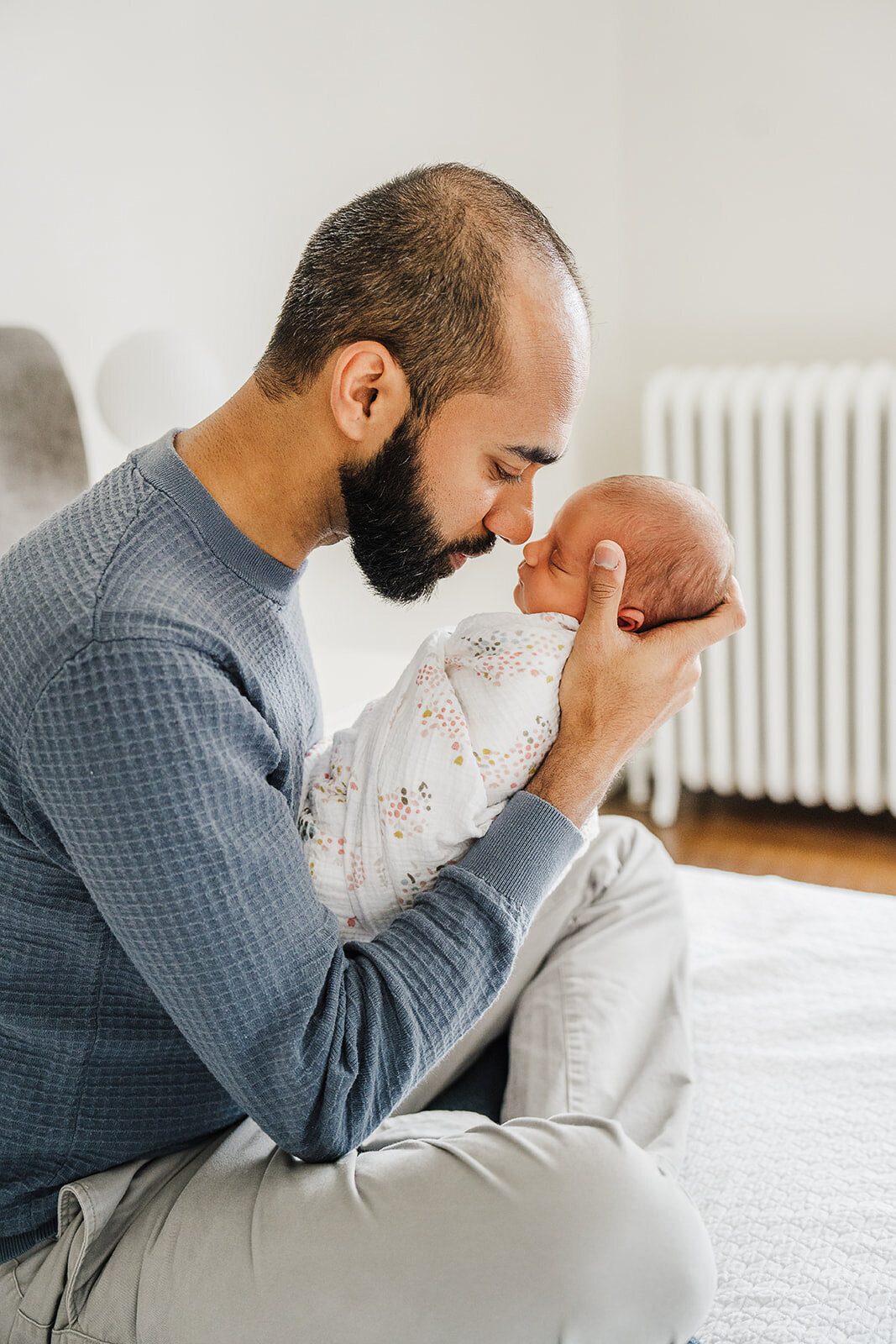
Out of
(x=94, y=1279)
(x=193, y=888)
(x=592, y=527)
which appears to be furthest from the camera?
(x=592, y=527)

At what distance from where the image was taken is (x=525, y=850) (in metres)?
1.01

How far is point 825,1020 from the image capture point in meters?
1.54

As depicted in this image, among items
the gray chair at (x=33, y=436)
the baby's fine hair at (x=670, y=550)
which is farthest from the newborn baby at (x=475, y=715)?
the gray chair at (x=33, y=436)

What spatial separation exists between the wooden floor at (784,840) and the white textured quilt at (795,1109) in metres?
0.64

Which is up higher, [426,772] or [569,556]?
[569,556]

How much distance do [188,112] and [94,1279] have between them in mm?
1519

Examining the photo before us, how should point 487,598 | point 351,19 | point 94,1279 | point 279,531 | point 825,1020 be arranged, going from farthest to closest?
point 487,598 → point 351,19 → point 825,1020 → point 279,531 → point 94,1279

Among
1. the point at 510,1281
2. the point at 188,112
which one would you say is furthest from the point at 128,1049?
the point at 188,112

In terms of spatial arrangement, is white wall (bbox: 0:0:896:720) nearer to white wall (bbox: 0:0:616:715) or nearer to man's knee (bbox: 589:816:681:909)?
white wall (bbox: 0:0:616:715)

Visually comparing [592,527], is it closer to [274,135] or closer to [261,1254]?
[261,1254]

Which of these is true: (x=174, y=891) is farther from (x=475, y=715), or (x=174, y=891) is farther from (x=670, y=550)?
(x=670, y=550)

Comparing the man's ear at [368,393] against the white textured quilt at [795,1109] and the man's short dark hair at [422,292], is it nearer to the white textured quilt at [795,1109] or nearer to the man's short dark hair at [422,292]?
the man's short dark hair at [422,292]

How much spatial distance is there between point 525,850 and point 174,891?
0.32m

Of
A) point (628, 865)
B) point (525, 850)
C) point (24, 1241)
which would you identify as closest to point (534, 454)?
point (525, 850)
